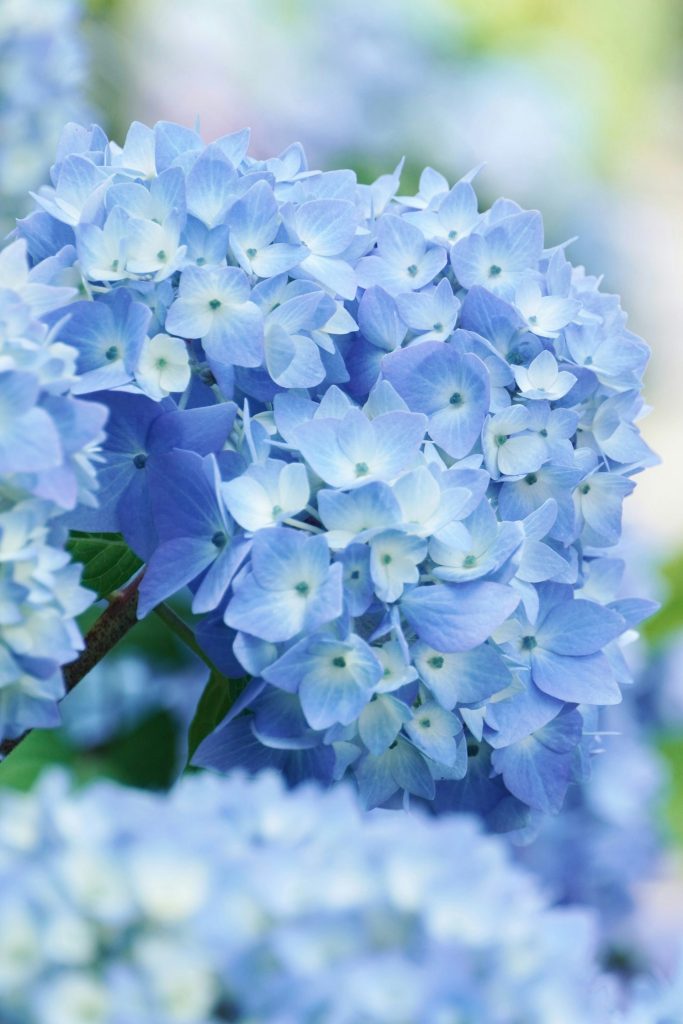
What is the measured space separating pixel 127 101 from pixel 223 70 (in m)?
0.44

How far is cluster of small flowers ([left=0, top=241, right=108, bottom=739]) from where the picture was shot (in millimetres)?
367

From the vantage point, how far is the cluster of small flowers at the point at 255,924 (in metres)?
0.27

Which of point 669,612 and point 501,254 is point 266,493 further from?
point 669,612

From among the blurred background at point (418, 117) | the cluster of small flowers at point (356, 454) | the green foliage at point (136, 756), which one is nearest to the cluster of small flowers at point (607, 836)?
the blurred background at point (418, 117)

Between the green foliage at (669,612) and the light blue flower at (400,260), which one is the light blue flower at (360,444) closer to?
the light blue flower at (400,260)

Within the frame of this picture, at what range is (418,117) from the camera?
1967 millimetres

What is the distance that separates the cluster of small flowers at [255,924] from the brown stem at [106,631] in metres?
0.17

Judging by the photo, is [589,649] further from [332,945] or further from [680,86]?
[680,86]

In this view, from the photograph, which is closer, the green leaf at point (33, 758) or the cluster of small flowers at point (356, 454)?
the cluster of small flowers at point (356, 454)

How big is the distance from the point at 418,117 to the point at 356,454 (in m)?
1.63

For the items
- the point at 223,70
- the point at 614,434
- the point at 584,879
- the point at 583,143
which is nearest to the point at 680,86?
the point at 583,143

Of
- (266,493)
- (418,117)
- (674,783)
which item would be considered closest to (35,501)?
(266,493)

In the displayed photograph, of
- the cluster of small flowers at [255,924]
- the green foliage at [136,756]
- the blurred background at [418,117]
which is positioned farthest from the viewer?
the blurred background at [418,117]

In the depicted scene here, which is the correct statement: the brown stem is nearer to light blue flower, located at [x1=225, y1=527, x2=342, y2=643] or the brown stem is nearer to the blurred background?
light blue flower, located at [x1=225, y1=527, x2=342, y2=643]
